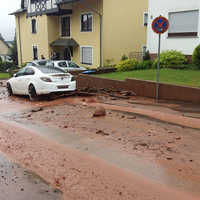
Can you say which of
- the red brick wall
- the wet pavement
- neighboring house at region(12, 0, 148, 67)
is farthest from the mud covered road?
neighboring house at region(12, 0, 148, 67)

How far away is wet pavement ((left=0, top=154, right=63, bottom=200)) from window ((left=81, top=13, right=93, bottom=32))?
21882 millimetres

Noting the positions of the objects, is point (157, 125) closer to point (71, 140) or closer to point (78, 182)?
point (71, 140)

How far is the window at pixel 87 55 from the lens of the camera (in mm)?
26266

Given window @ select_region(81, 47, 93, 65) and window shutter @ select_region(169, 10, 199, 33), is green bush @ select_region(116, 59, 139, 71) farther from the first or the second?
window @ select_region(81, 47, 93, 65)

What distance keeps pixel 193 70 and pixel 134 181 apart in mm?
11756

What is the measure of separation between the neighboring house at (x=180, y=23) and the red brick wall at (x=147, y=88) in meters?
6.34

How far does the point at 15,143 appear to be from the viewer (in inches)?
275

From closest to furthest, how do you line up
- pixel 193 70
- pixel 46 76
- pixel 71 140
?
pixel 71 140 < pixel 46 76 < pixel 193 70

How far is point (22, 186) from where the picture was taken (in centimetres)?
466

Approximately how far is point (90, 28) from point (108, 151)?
837 inches

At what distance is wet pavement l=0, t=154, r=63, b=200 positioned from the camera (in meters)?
4.31

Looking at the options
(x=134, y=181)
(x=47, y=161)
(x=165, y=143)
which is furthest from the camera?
(x=165, y=143)

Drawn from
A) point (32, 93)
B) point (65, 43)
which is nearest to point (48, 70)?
point (32, 93)

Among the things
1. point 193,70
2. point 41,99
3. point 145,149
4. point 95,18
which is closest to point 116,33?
point 95,18
